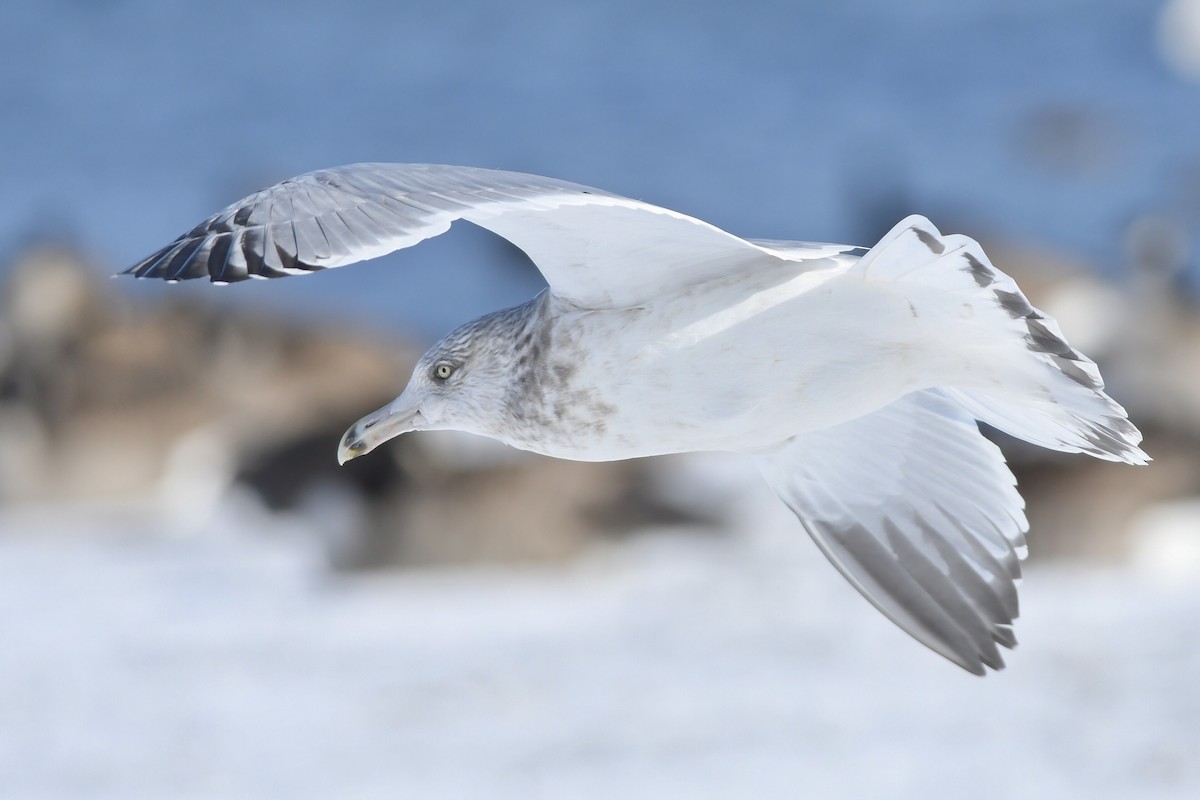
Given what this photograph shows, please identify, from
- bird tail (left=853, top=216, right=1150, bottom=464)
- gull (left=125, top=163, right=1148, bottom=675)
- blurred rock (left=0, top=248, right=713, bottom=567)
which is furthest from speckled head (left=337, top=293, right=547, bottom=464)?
blurred rock (left=0, top=248, right=713, bottom=567)

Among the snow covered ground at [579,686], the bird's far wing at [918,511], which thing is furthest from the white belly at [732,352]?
the snow covered ground at [579,686]

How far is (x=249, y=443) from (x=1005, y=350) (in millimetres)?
9584

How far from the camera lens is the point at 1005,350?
3.02 meters

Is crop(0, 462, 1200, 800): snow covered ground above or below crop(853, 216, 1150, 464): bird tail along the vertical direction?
below

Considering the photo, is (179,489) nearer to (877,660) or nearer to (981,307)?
(877,660)

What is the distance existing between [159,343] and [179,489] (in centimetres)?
208

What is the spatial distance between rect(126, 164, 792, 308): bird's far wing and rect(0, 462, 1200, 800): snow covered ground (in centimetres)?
381

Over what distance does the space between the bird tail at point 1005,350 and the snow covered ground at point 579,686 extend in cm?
338

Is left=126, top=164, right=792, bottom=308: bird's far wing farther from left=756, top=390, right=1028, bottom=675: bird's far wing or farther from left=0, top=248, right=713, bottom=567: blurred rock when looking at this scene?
left=0, top=248, right=713, bottom=567: blurred rock

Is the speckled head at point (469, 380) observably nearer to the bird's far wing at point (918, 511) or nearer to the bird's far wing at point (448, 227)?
the bird's far wing at point (448, 227)

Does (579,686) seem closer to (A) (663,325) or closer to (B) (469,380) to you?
(B) (469,380)

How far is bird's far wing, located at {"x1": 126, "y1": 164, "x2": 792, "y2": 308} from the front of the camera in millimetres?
2529

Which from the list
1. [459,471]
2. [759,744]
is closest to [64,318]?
[459,471]

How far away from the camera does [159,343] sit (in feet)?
43.9
